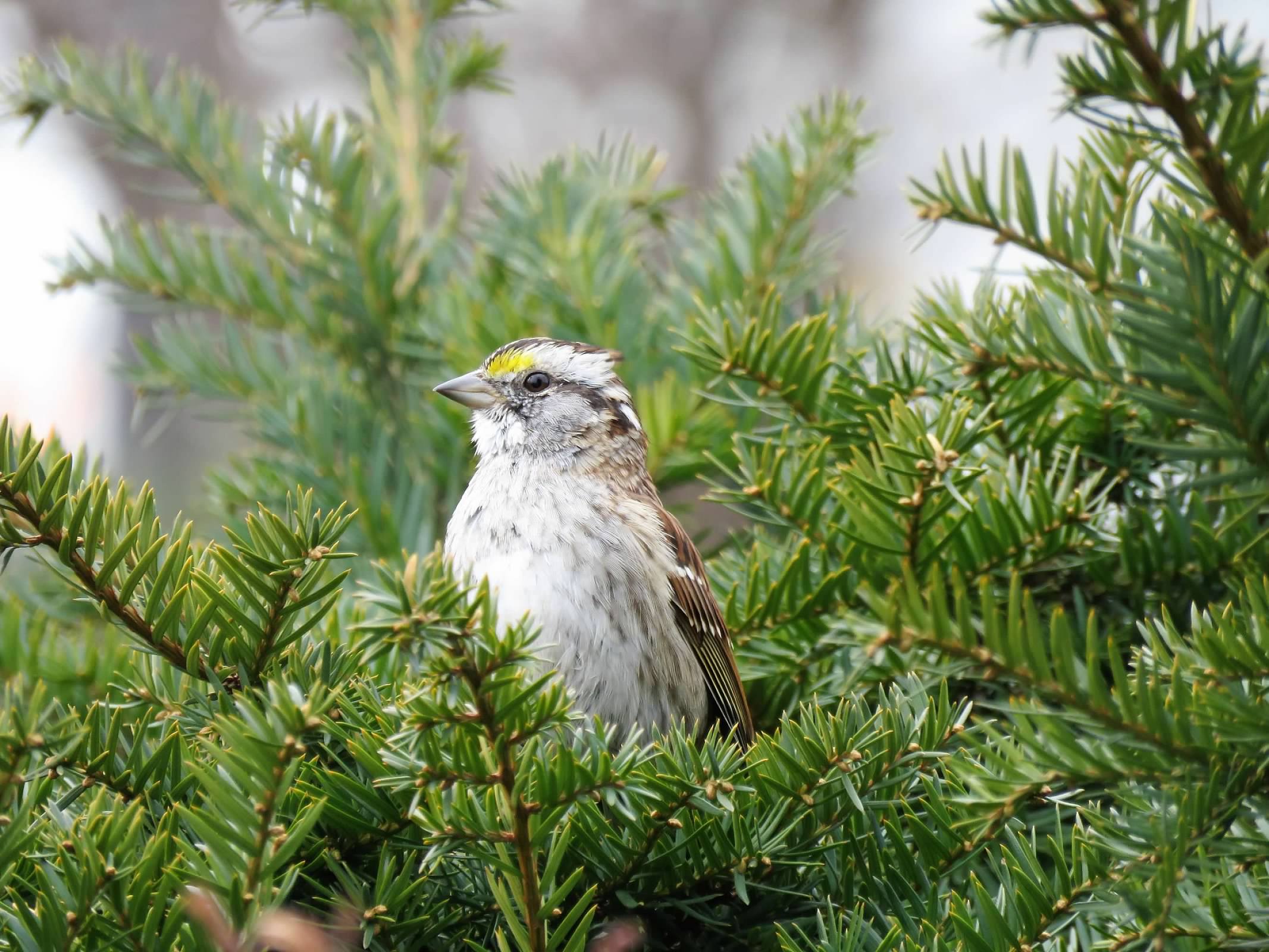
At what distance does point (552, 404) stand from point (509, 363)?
1.04ft

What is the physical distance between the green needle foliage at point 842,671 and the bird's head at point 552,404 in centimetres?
50

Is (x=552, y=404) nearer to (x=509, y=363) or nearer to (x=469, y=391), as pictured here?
(x=509, y=363)

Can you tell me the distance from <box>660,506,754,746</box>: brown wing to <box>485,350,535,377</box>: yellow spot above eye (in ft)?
1.44

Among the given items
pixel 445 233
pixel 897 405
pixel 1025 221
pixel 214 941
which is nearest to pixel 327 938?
pixel 214 941

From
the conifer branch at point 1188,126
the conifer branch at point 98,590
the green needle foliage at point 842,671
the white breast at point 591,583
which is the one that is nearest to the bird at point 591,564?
the white breast at point 591,583

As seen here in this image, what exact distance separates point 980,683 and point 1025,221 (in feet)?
1.88

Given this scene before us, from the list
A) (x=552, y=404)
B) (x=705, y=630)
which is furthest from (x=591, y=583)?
(x=552, y=404)

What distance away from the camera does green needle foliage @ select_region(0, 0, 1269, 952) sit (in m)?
0.84

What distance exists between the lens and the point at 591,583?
6.89 ft

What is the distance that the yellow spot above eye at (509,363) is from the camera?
2.31 metres

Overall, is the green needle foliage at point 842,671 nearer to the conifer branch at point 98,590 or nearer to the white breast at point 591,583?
the conifer branch at point 98,590

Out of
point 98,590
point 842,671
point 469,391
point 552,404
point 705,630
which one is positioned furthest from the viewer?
point 552,404

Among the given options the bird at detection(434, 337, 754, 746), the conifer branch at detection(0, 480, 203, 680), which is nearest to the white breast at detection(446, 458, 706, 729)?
the bird at detection(434, 337, 754, 746)

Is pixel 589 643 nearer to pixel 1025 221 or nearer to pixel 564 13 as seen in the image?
pixel 1025 221
